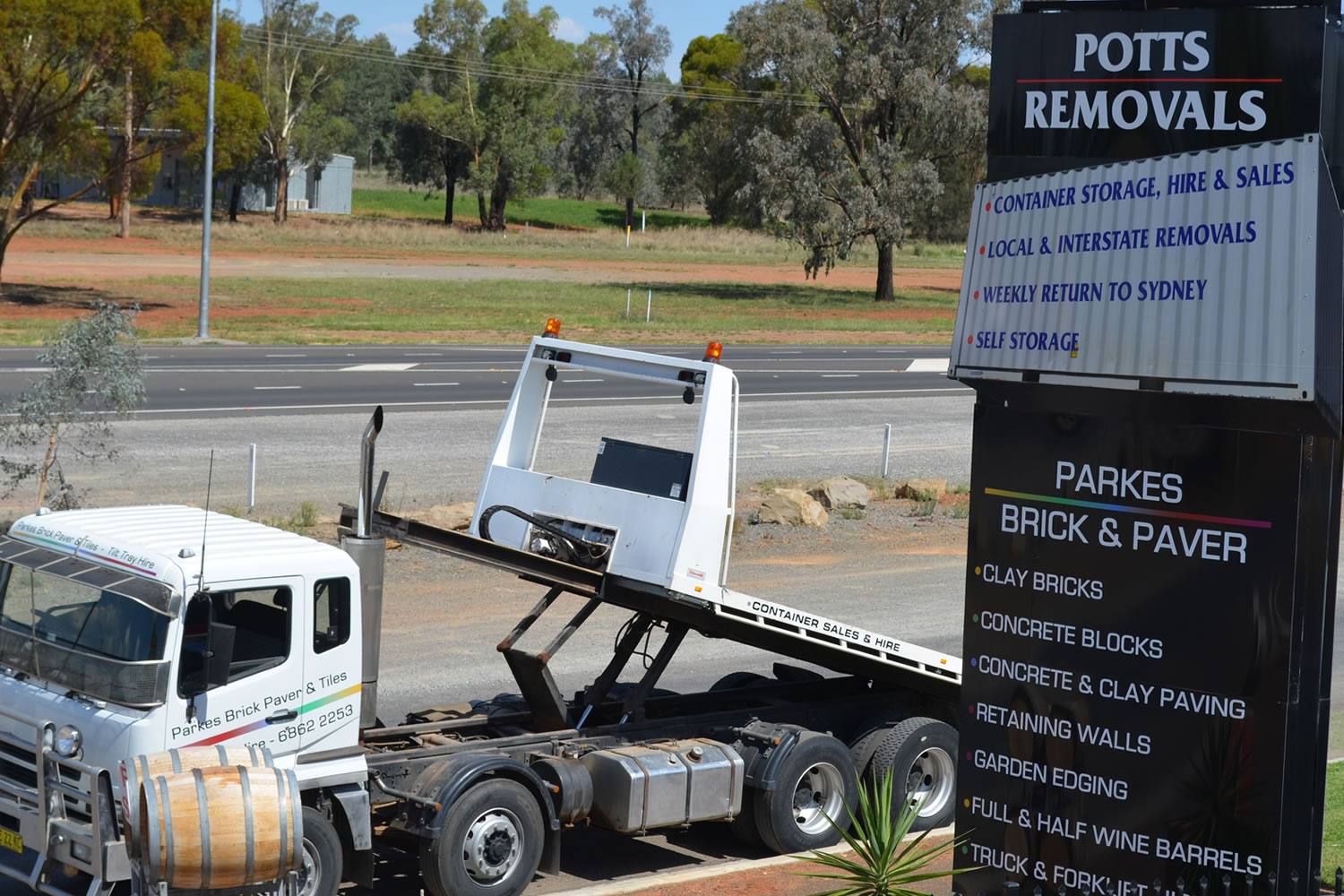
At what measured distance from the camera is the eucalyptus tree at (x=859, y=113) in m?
58.2

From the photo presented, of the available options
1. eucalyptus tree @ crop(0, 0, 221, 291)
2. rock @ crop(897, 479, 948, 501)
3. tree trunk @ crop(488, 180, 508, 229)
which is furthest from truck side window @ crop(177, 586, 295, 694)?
tree trunk @ crop(488, 180, 508, 229)

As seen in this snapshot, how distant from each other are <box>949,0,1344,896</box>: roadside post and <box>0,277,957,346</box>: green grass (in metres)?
35.9

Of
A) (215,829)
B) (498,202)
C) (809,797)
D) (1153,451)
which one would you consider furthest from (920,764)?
(498,202)

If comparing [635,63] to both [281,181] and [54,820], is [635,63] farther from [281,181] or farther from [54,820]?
[54,820]

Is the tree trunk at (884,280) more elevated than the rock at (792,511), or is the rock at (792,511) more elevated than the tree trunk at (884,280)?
the tree trunk at (884,280)

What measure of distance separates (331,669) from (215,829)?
5.47 feet

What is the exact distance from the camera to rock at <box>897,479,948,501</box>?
78.1 ft

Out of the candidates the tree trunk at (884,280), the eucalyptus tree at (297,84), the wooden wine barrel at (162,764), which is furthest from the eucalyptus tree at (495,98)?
the wooden wine barrel at (162,764)

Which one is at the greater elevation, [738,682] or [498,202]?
[498,202]

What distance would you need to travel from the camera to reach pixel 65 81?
143 ft

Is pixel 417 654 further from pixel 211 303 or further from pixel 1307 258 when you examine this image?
pixel 211 303

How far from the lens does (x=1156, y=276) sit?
6262 mm

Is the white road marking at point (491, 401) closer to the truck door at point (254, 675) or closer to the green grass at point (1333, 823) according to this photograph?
the truck door at point (254, 675)

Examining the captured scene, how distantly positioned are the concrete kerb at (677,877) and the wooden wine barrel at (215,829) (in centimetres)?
258
